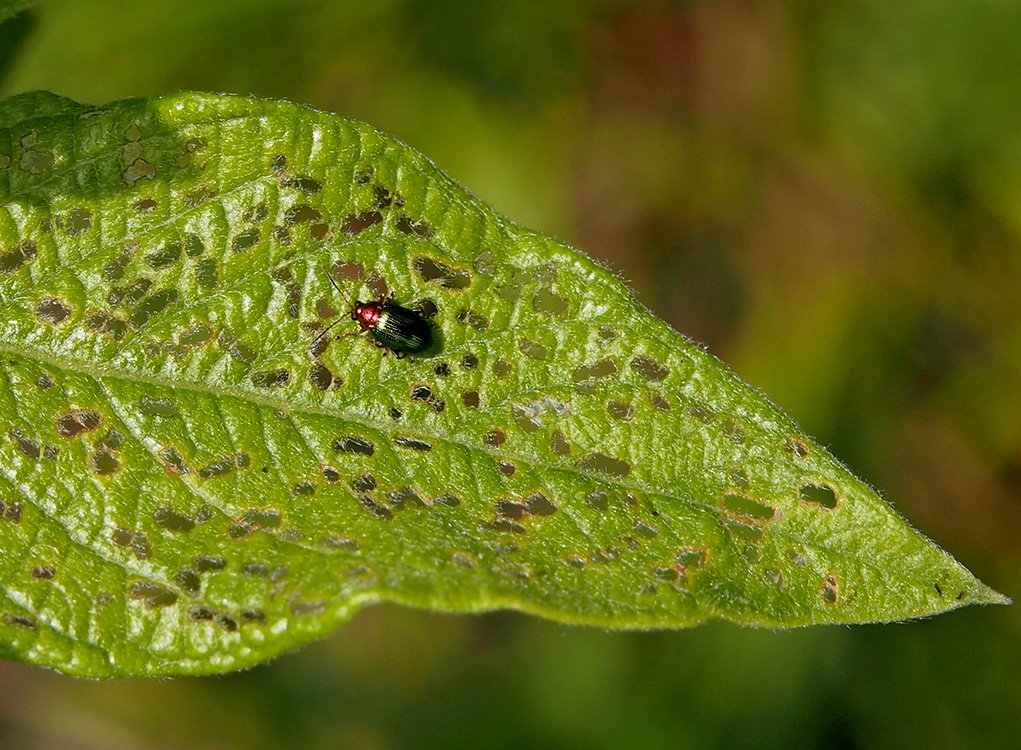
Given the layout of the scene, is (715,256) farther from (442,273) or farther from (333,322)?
(333,322)

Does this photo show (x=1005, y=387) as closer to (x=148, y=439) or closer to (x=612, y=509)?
(x=612, y=509)

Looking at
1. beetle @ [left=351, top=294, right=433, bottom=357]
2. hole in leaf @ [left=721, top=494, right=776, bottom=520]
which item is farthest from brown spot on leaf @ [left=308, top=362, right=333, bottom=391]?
hole in leaf @ [left=721, top=494, right=776, bottom=520]

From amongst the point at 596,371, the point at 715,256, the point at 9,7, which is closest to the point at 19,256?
the point at 9,7

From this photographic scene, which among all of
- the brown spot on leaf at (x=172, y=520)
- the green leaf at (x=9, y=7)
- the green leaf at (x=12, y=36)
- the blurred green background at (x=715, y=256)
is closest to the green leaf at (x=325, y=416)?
the brown spot on leaf at (x=172, y=520)

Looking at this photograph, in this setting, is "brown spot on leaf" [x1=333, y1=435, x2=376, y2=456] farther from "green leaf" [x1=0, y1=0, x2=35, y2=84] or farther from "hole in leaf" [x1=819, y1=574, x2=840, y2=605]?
"green leaf" [x1=0, y1=0, x2=35, y2=84]

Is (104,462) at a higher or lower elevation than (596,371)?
lower

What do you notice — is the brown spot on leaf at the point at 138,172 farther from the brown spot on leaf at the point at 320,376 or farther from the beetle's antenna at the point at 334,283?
the brown spot on leaf at the point at 320,376
